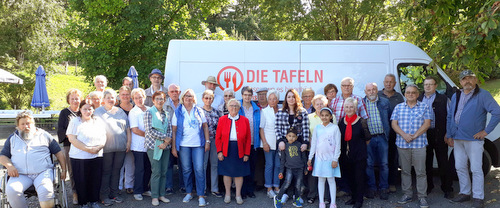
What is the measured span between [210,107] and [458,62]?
3278mm

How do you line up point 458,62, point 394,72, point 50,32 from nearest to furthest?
point 458,62
point 394,72
point 50,32

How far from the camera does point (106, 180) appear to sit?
5340 millimetres

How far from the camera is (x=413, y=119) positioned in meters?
5.21

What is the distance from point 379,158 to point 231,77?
270 centimetres

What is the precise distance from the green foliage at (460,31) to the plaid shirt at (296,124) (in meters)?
1.83

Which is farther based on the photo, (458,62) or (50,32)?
(50,32)

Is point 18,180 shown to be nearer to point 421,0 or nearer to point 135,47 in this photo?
point 421,0

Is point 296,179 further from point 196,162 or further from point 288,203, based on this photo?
point 196,162

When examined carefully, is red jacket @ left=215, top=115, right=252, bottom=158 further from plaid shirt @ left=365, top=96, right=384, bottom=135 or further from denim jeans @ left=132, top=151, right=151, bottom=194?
plaid shirt @ left=365, top=96, right=384, bottom=135

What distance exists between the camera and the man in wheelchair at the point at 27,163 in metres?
4.34

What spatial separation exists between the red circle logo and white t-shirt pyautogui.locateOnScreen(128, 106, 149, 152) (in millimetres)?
1577

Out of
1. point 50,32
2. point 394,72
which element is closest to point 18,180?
point 394,72

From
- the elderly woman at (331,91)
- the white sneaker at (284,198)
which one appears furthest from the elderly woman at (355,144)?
the white sneaker at (284,198)

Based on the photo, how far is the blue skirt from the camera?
17.3 ft
